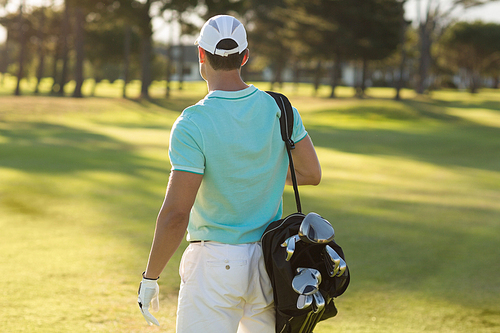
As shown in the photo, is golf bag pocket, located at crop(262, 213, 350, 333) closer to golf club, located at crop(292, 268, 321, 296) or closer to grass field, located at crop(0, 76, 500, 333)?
golf club, located at crop(292, 268, 321, 296)

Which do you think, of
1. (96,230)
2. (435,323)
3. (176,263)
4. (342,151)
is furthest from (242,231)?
(342,151)

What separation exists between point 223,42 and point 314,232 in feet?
2.66

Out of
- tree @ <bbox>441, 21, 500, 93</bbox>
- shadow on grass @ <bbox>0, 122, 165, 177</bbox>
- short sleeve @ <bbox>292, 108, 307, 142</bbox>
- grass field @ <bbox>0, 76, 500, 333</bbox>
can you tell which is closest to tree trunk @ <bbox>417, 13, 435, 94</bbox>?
tree @ <bbox>441, 21, 500, 93</bbox>

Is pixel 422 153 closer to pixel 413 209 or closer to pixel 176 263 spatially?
pixel 413 209

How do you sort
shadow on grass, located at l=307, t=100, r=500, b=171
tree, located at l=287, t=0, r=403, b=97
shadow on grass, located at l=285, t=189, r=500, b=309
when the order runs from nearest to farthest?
1. shadow on grass, located at l=285, t=189, r=500, b=309
2. shadow on grass, located at l=307, t=100, r=500, b=171
3. tree, located at l=287, t=0, r=403, b=97

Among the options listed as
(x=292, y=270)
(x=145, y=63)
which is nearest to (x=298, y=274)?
(x=292, y=270)

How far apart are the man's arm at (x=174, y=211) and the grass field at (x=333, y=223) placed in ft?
7.00

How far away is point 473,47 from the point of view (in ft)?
240

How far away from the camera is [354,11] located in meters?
44.6

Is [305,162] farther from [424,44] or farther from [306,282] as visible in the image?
[424,44]

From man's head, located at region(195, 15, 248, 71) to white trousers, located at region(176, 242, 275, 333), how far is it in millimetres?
724

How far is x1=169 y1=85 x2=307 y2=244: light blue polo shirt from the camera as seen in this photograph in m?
2.22

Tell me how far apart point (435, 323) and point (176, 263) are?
2651 millimetres

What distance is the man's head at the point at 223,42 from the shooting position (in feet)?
7.52
